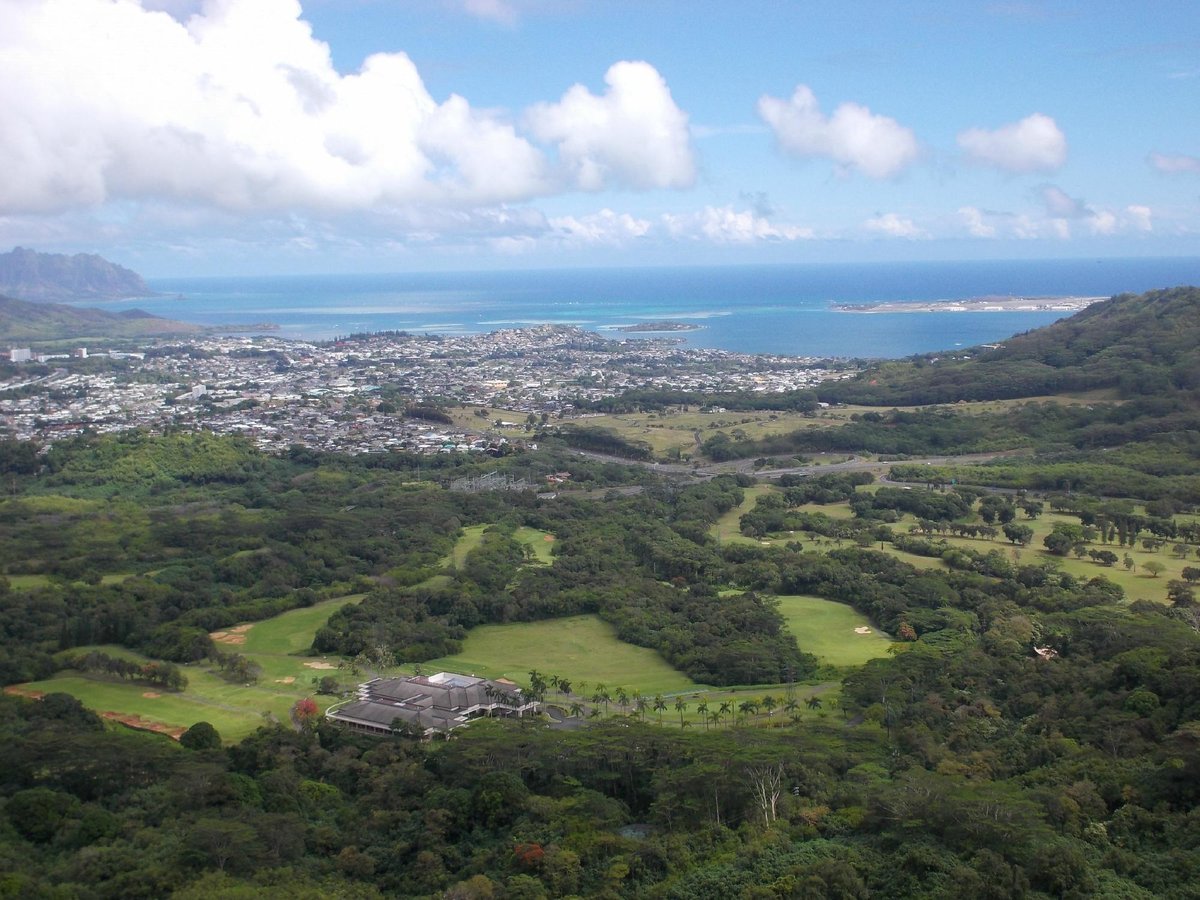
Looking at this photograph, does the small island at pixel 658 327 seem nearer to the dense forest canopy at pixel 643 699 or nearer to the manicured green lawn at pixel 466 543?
the dense forest canopy at pixel 643 699

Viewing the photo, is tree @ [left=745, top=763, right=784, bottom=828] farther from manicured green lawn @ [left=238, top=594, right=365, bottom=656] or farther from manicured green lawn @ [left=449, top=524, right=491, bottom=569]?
manicured green lawn @ [left=449, top=524, right=491, bottom=569]

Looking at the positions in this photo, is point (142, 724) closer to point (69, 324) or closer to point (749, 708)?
point (749, 708)

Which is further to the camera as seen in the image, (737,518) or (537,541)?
(737,518)

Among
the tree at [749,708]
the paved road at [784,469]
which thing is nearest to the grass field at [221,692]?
the tree at [749,708]

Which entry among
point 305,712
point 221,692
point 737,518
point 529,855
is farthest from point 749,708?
point 737,518

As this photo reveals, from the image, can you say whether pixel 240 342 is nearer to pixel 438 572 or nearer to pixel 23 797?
pixel 438 572

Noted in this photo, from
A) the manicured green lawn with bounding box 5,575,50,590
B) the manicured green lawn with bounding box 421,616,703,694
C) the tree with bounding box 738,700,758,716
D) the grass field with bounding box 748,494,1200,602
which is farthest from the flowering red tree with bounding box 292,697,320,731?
the grass field with bounding box 748,494,1200,602
